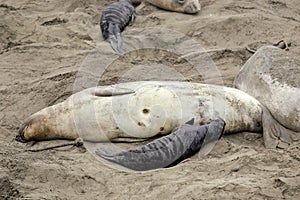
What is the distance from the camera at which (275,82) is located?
5309 millimetres

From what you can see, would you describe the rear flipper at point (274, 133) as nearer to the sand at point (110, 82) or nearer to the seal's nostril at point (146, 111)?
the sand at point (110, 82)

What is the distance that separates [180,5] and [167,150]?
3558mm

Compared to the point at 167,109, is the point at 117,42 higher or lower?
lower

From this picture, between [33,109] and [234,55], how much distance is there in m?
2.20

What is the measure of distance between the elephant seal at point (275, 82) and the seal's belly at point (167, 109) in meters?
0.17

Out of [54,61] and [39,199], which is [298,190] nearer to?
[39,199]

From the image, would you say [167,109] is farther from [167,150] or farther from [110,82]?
[110,82]

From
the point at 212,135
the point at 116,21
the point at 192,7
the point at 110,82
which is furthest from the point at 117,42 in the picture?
the point at 212,135

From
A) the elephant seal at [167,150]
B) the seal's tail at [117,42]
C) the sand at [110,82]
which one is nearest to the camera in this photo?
the sand at [110,82]

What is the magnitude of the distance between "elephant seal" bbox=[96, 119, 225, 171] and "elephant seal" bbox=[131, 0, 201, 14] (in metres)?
2.90

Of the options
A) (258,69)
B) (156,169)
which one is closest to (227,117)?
(258,69)

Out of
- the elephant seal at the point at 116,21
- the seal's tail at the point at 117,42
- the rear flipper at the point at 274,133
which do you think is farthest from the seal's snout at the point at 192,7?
the rear flipper at the point at 274,133

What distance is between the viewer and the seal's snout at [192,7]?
7473mm

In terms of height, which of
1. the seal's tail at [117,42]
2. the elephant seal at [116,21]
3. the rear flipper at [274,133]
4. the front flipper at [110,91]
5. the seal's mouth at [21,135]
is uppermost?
the front flipper at [110,91]
